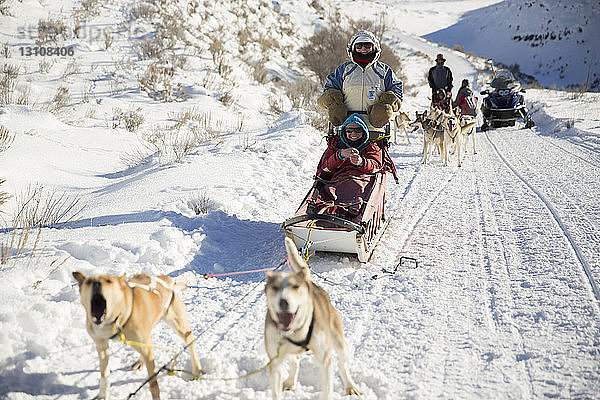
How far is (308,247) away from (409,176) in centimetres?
439

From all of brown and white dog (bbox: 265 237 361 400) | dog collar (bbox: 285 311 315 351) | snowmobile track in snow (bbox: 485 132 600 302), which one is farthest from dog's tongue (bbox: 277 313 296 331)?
snowmobile track in snow (bbox: 485 132 600 302)

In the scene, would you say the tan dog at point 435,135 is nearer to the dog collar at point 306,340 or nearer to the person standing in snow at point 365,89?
the person standing in snow at point 365,89

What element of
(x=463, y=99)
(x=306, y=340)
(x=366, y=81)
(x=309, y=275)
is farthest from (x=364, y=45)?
(x=463, y=99)

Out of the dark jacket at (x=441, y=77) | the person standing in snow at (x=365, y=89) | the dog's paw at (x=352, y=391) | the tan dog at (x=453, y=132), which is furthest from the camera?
the dark jacket at (x=441, y=77)

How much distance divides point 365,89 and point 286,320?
4265mm

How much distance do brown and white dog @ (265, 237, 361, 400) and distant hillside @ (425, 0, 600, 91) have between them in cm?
3408

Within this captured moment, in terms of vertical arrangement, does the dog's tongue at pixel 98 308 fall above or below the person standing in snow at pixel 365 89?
below

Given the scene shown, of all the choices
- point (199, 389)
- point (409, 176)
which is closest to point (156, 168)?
point (409, 176)

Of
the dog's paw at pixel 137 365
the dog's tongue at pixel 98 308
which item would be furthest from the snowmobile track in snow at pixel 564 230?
the dog's tongue at pixel 98 308

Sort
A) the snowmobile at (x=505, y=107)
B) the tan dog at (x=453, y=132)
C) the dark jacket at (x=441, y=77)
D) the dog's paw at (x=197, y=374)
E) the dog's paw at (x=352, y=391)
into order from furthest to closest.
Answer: the snowmobile at (x=505, y=107)
the dark jacket at (x=441, y=77)
the tan dog at (x=453, y=132)
the dog's paw at (x=197, y=374)
the dog's paw at (x=352, y=391)

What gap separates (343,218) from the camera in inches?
166

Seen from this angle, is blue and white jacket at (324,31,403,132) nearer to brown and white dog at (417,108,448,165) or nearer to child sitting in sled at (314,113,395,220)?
child sitting in sled at (314,113,395,220)

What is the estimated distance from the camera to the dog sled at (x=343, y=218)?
402 centimetres

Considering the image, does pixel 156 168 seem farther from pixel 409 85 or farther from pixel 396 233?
pixel 409 85
